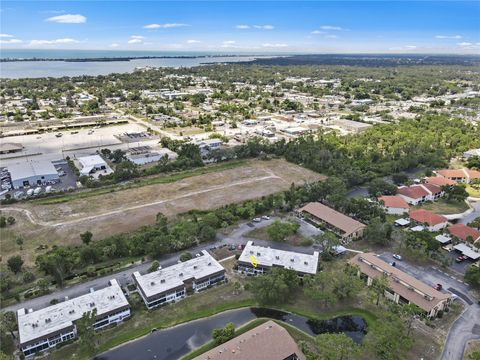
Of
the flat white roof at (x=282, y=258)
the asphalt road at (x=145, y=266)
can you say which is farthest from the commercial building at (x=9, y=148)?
the flat white roof at (x=282, y=258)

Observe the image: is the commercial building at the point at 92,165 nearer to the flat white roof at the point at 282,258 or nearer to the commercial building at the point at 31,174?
the commercial building at the point at 31,174

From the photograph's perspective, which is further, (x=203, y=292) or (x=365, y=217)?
(x=365, y=217)

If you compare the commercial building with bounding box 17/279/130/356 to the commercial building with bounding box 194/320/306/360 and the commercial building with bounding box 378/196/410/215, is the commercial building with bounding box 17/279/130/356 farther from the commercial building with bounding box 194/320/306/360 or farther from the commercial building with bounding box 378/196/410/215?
the commercial building with bounding box 378/196/410/215

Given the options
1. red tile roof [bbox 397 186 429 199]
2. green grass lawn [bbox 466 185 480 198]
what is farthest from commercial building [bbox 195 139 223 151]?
green grass lawn [bbox 466 185 480 198]

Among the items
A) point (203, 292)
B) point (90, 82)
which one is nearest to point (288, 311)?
point (203, 292)

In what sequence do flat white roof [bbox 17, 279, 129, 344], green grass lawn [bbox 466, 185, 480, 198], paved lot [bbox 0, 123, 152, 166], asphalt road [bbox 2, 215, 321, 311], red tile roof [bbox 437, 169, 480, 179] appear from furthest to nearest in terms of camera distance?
paved lot [bbox 0, 123, 152, 166] < red tile roof [bbox 437, 169, 480, 179] < green grass lawn [bbox 466, 185, 480, 198] < asphalt road [bbox 2, 215, 321, 311] < flat white roof [bbox 17, 279, 129, 344]

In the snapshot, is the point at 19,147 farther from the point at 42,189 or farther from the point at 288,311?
the point at 288,311

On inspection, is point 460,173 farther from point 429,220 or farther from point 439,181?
point 429,220
